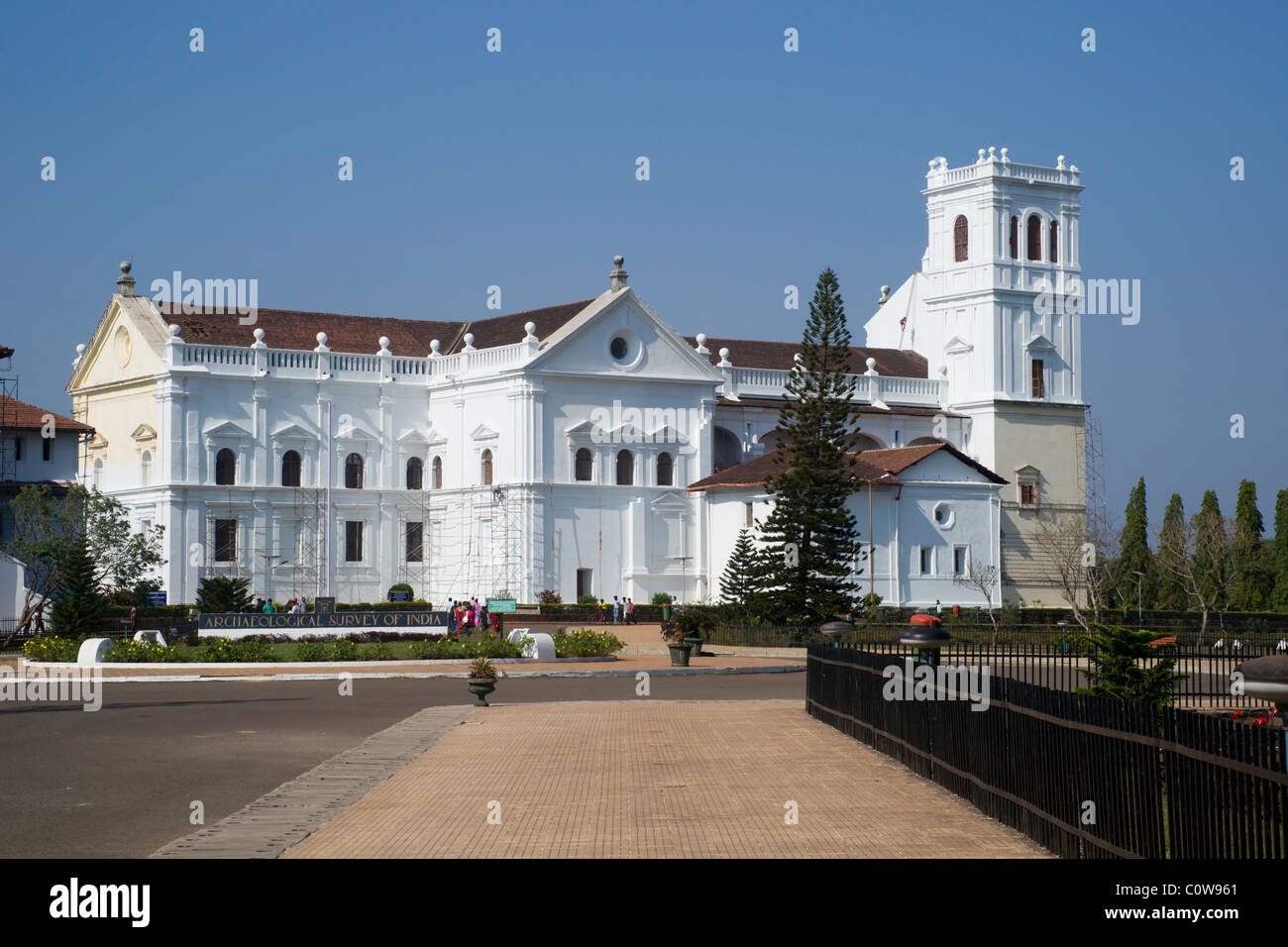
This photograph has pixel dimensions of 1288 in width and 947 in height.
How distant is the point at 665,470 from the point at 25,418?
27055 mm

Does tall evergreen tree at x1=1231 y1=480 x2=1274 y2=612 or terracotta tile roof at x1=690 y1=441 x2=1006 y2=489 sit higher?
terracotta tile roof at x1=690 y1=441 x2=1006 y2=489

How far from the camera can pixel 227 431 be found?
2712 inches

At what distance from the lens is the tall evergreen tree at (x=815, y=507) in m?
54.5

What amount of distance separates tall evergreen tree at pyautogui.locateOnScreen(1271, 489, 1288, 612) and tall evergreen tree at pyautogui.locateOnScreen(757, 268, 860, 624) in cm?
2265

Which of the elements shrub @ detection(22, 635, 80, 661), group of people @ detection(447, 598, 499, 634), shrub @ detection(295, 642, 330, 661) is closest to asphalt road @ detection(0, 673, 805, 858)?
shrub @ detection(295, 642, 330, 661)

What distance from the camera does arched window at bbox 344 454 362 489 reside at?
7244 cm

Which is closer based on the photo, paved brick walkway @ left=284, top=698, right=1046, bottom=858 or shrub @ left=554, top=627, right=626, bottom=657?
paved brick walkway @ left=284, top=698, right=1046, bottom=858

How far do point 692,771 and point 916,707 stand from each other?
8.05 ft

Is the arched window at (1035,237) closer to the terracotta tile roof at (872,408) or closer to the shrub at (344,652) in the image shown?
the terracotta tile roof at (872,408)

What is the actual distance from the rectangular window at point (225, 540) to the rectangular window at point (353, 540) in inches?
201

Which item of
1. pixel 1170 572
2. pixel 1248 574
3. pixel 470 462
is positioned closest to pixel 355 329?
pixel 470 462

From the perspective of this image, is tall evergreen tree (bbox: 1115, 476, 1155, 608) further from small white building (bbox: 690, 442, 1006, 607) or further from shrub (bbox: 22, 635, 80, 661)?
shrub (bbox: 22, 635, 80, 661)

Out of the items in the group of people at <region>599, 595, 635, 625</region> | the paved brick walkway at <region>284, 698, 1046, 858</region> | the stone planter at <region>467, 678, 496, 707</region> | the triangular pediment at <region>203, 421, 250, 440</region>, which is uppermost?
the triangular pediment at <region>203, 421, 250, 440</region>

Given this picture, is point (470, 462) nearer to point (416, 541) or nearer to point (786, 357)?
point (416, 541)
